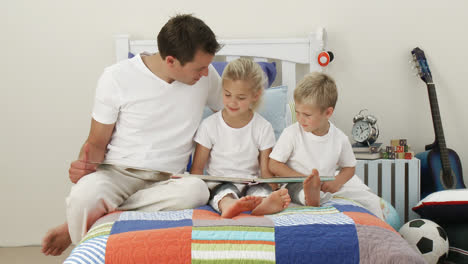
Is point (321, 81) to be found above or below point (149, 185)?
above

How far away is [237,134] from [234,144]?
0.04 m

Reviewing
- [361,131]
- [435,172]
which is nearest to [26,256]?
[361,131]

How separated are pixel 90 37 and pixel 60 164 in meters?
0.70

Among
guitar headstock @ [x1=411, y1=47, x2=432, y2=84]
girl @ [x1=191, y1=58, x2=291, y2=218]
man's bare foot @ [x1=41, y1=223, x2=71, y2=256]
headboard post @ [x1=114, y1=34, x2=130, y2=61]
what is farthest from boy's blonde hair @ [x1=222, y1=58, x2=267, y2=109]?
guitar headstock @ [x1=411, y1=47, x2=432, y2=84]

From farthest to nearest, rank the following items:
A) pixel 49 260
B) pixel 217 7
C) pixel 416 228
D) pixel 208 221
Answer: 1. pixel 217 7
2. pixel 49 260
3. pixel 416 228
4. pixel 208 221

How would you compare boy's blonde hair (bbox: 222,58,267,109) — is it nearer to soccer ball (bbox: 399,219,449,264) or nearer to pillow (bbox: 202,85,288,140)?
pillow (bbox: 202,85,288,140)

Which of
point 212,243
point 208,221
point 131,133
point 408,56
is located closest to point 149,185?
point 131,133

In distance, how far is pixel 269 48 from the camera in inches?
94.9

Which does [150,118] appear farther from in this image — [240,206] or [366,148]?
[366,148]

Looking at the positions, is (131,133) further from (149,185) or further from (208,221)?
(208,221)

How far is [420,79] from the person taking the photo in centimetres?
250

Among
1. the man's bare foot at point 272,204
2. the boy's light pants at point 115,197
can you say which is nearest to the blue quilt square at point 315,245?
the man's bare foot at point 272,204

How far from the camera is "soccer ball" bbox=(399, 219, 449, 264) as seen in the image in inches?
69.4

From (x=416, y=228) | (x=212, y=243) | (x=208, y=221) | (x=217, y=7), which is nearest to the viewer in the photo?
(x=212, y=243)
